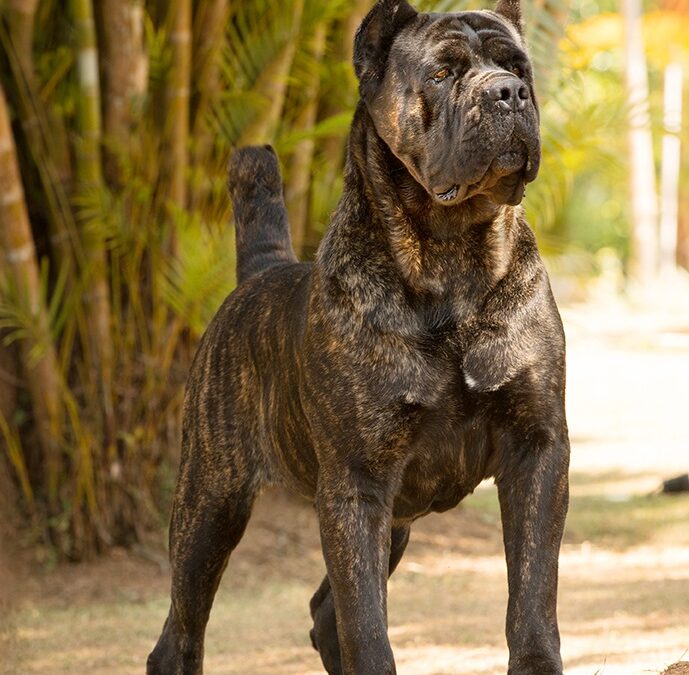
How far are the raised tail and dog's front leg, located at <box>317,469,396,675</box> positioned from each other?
139 cm

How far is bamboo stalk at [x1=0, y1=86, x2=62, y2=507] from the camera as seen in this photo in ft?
21.8

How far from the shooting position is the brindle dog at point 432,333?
3371 mm

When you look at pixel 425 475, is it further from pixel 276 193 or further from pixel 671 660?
pixel 671 660

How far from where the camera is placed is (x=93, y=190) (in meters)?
6.84

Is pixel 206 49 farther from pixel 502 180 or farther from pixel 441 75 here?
pixel 502 180

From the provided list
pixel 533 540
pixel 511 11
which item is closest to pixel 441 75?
pixel 511 11

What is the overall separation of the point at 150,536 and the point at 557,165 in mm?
2922

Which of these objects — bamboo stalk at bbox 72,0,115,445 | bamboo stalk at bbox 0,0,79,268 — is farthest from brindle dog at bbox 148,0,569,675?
bamboo stalk at bbox 0,0,79,268

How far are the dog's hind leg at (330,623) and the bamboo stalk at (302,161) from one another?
11.1ft

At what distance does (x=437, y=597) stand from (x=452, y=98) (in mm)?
3912

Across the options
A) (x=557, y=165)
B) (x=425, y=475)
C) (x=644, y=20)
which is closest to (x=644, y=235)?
(x=644, y=20)

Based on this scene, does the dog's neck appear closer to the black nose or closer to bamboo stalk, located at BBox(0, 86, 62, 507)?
the black nose

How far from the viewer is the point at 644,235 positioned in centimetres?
2347

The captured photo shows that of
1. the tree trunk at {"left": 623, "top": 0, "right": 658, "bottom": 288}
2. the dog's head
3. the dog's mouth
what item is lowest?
the tree trunk at {"left": 623, "top": 0, "right": 658, "bottom": 288}
